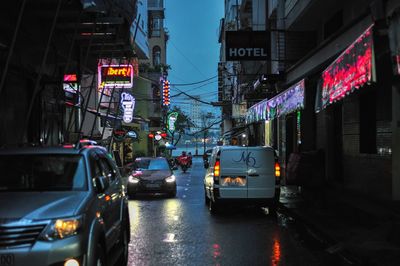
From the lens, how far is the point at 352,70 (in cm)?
761

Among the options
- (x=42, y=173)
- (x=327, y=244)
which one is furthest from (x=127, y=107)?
(x=42, y=173)

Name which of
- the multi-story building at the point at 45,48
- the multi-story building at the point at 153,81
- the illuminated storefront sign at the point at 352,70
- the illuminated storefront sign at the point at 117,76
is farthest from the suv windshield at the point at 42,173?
the multi-story building at the point at 153,81

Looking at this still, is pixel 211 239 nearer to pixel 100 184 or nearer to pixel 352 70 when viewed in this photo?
pixel 352 70

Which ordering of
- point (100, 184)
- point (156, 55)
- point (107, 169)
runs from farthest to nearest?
point (156, 55) → point (107, 169) → point (100, 184)

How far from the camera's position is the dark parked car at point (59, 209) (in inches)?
202

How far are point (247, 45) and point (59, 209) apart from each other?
54.1 feet

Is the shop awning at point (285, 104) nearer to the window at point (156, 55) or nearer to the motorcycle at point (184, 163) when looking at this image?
the motorcycle at point (184, 163)

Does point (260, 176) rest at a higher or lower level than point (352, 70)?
lower

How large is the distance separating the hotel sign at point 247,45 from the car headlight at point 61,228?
52.2 ft

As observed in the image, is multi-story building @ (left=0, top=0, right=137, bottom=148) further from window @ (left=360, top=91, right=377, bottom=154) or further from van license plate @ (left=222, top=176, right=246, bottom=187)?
window @ (left=360, top=91, right=377, bottom=154)

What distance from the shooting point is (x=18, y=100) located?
14.5 metres

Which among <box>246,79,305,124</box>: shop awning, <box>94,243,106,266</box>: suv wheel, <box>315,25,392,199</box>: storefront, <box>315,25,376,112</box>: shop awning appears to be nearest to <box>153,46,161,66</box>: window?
<box>246,79,305,124</box>: shop awning

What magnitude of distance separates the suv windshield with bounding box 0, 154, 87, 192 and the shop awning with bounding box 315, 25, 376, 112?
3.72 m

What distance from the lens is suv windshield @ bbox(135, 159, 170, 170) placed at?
823 inches
